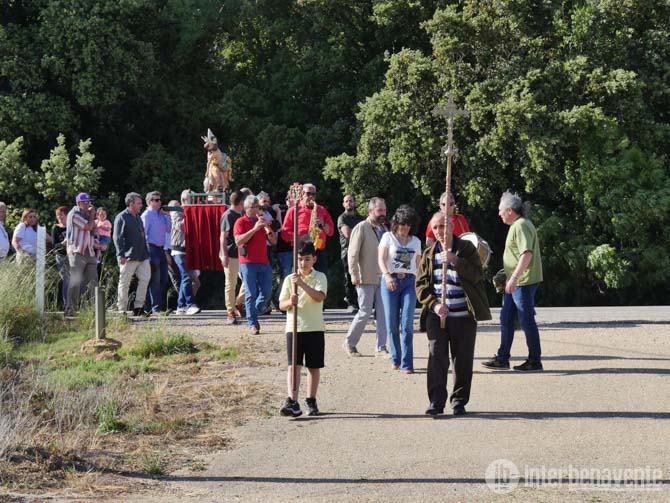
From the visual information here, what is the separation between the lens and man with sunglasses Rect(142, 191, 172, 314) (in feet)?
55.6

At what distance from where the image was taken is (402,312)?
1147 centimetres

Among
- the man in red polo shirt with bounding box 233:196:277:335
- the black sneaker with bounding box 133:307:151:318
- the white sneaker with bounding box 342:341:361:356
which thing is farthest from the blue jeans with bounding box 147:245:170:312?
the white sneaker with bounding box 342:341:361:356

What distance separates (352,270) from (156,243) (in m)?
5.38

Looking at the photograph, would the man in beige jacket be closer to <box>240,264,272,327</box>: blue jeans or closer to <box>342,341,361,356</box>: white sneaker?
<box>342,341,361,356</box>: white sneaker

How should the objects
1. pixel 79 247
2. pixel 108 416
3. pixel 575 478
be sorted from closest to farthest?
pixel 575 478, pixel 108 416, pixel 79 247

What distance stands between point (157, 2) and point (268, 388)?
20702 millimetres

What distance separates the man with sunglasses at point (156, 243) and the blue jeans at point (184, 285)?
0.90 ft

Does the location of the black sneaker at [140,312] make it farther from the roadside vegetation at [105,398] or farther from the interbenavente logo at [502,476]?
the interbenavente logo at [502,476]

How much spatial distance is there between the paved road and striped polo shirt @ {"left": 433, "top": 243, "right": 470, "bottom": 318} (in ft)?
2.93

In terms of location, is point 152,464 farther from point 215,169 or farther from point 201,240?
point 215,169

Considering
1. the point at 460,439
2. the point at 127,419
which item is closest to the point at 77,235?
the point at 127,419

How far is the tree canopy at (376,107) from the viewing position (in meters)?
24.4

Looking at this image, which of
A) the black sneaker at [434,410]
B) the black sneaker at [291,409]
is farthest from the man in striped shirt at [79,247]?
the black sneaker at [434,410]

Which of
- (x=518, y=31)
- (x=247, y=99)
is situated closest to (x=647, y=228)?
(x=518, y=31)
